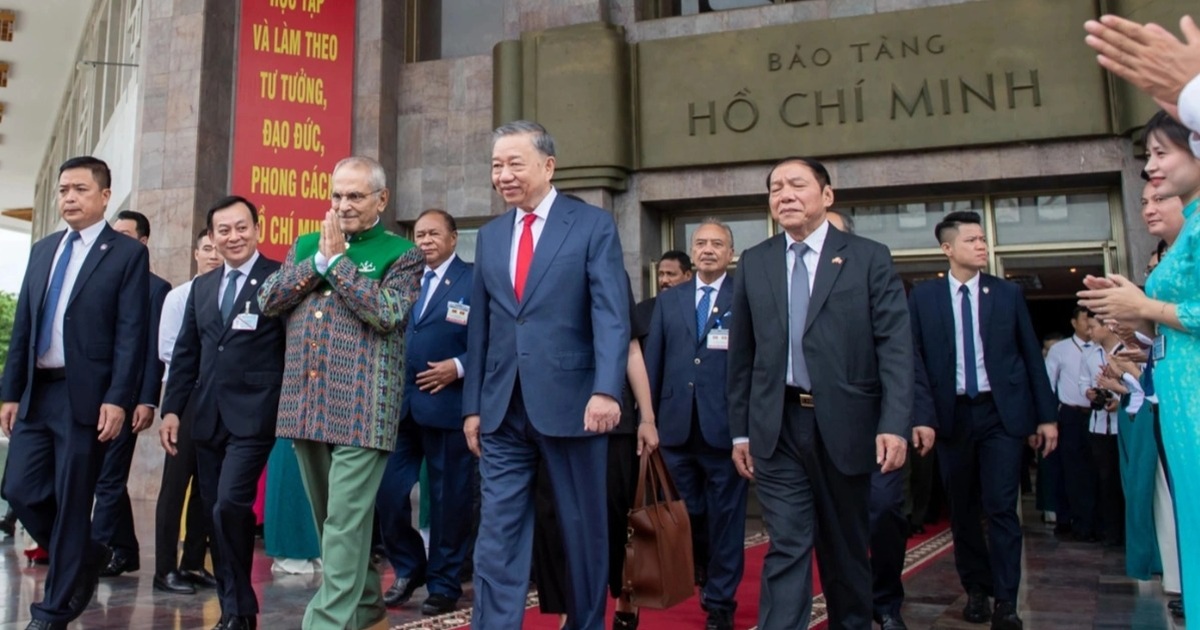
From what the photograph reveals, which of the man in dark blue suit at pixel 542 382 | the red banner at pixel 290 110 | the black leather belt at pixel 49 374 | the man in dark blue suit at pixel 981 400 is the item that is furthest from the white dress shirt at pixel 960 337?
the red banner at pixel 290 110

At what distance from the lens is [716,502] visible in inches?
184

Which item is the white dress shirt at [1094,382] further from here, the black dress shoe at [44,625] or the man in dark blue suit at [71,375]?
the black dress shoe at [44,625]

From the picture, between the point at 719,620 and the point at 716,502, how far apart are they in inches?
24.4

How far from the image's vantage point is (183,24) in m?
9.95

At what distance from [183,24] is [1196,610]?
10.4m

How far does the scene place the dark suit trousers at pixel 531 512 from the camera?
3.10 m

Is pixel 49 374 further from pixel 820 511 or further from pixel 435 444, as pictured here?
pixel 820 511

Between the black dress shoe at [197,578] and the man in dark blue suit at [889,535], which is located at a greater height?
the man in dark blue suit at [889,535]

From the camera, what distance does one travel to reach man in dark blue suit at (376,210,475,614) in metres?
4.66

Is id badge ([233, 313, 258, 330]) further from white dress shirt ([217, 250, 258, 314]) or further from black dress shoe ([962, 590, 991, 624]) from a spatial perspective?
black dress shoe ([962, 590, 991, 624])

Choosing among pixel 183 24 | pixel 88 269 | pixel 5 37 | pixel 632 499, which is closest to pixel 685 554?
pixel 632 499

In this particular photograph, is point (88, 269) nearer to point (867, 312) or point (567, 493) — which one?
point (567, 493)

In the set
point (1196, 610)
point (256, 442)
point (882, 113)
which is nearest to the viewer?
point (1196, 610)

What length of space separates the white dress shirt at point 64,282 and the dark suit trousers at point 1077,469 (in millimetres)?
7177
